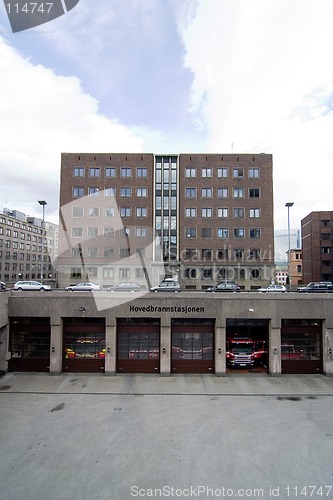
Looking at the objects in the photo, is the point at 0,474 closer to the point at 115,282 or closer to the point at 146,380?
the point at 146,380

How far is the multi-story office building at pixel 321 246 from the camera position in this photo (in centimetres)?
7069

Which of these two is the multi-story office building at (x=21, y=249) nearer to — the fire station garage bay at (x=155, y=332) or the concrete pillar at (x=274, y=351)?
the fire station garage bay at (x=155, y=332)

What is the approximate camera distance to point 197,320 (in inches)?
821

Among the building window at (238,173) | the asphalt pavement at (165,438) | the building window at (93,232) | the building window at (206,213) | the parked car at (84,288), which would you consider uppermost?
the building window at (238,173)

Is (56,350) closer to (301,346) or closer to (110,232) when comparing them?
(301,346)

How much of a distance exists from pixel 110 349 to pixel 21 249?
267 ft

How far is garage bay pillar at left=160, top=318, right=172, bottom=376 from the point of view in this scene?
19828 mm

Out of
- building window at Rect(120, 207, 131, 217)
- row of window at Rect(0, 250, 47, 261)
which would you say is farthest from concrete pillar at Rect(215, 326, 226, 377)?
row of window at Rect(0, 250, 47, 261)

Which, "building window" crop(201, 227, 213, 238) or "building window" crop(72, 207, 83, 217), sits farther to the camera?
"building window" crop(72, 207, 83, 217)

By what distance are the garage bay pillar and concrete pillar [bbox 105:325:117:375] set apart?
294 centimetres

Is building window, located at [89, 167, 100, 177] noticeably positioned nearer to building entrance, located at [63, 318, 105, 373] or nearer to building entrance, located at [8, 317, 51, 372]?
building entrance, located at [8, 317, 51, 372]

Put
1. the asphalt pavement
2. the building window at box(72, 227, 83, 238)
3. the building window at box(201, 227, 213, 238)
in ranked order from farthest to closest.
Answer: the building window at box(72, 227, 83, 238) → the building window at box(201, 227, 213, 238) → the asphalt pavement

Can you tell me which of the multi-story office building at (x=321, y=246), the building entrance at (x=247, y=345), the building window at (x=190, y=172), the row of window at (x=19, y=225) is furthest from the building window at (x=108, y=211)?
the row of window at (x=19, y=225)

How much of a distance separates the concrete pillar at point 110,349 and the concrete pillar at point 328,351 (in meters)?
13.1
